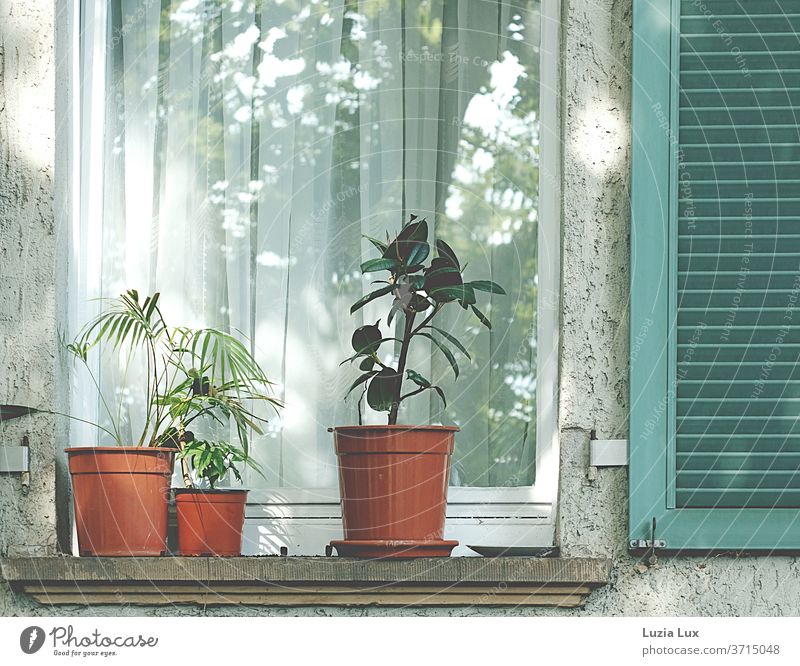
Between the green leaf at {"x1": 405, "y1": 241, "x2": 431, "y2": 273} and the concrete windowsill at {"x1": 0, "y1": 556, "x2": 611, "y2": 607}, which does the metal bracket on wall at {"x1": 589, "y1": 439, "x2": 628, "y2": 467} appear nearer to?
Answer: the concrete windowsill at {"x1": 0, "y1": 556, "x2": 611, "y2": 607}

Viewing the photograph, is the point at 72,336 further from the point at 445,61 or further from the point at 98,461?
the point at 445,61

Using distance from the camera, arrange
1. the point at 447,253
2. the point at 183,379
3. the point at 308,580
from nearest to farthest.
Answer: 1. the point at 308,580
2. the point at 447,253
3. the point at 183,379

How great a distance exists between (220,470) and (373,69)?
1257mm

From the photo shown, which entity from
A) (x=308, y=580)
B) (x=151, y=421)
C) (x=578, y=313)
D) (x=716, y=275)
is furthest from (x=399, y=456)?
(x=716, y=275)

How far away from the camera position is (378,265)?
9.09ft

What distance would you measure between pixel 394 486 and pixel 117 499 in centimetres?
67

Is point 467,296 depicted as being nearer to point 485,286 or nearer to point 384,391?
point 485,286

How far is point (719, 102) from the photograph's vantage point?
2.87 meters

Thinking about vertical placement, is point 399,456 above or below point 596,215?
below

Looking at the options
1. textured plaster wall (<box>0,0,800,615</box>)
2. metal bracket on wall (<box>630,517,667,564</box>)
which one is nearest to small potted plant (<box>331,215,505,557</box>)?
textured plaster wall (<box>0,0,800,615</box>)

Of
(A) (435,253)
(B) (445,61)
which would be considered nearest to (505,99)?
(B) (445,61)

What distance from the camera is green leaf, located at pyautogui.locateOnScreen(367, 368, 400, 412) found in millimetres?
2801

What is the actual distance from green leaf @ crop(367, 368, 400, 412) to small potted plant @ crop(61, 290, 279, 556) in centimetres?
28

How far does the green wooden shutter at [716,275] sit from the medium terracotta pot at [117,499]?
1167mm
